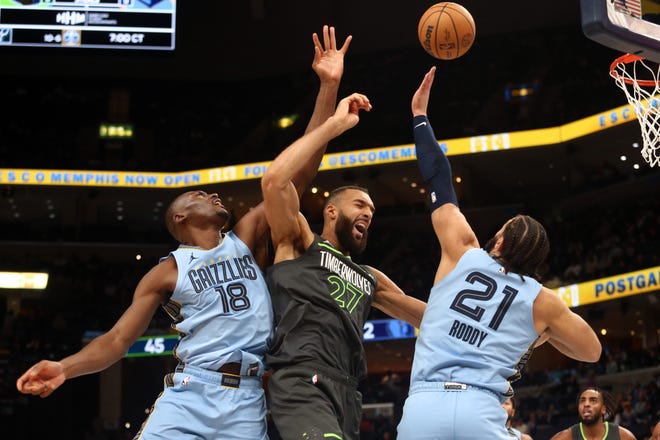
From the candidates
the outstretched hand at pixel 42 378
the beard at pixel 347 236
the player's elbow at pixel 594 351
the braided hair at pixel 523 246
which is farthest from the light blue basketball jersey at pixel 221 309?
the player's elbow at pixel 594 351

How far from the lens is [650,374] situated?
18.3 meters

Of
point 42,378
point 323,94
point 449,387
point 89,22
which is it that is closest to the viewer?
point 449,387

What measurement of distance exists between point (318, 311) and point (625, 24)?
2.55 metres

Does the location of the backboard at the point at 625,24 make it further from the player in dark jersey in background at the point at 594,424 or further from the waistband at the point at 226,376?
the player in dark jersey in background at the point at 594,424

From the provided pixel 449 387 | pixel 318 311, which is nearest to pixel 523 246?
pixel 449 387

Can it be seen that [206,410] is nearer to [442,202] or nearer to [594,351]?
[442,202]

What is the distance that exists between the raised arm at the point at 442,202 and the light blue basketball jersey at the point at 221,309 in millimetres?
849

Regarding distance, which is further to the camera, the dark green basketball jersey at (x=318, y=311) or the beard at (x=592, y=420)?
the beard at (x=592, y=420)

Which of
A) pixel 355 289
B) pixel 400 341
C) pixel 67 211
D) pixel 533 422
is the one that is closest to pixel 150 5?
pixel 533 422

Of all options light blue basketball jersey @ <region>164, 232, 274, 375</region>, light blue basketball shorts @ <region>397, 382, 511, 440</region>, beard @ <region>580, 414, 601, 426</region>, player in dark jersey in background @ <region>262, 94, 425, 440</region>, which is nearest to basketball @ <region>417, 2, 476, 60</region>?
player in dark jersey in background @ <region>262, 94, 425, 440</region>

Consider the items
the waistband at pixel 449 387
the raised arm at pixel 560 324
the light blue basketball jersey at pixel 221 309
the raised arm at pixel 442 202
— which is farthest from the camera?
the light blue basketball jersey at pixel 221 309

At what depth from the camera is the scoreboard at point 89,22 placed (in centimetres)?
1436

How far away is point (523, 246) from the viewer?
3.93 metres

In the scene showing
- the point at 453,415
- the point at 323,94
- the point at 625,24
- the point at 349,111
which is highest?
the point at 625,24
